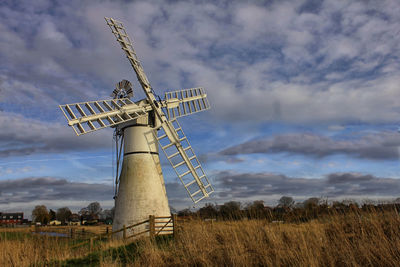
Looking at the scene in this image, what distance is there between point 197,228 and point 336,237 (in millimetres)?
3596

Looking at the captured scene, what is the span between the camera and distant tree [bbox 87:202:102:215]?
10188cm

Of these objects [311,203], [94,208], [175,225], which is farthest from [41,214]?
[311,203]

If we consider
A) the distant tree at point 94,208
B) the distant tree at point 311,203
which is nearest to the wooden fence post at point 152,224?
the distant tree at point 311,203

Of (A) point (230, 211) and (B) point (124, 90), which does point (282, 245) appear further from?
(B) point (124, 90)

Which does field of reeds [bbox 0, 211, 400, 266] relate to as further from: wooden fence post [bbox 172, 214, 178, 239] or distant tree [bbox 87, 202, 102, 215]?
distant tree [bbox 87, 202, 102, 215]

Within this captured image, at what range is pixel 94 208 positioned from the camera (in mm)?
102562

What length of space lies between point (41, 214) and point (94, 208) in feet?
61.3

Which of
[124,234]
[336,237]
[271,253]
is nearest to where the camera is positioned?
[271,253]

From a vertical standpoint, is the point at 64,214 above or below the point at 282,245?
above

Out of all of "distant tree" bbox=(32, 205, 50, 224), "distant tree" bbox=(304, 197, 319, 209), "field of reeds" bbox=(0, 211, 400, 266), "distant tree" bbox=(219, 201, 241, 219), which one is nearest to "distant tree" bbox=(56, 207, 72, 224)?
"distant tree" bbox=(32, 205, 50, 224)

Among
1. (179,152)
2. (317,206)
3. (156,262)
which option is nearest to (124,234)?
(179,152)

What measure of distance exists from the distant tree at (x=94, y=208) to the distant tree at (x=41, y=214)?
42.1ft

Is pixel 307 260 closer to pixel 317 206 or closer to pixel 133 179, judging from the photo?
pixel 317 206

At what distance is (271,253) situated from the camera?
19.0 feet
